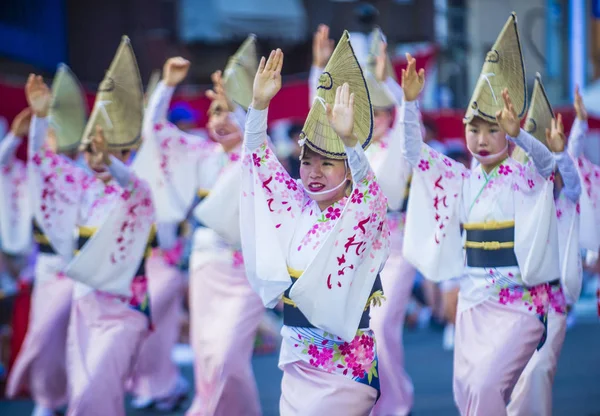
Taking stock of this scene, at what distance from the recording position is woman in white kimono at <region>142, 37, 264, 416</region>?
4715 millimetres

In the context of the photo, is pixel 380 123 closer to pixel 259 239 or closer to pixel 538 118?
pixel 538 118

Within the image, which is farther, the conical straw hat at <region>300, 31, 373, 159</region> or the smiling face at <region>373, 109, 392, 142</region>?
the smiling face at <region>373, 109, 392, 142</region>

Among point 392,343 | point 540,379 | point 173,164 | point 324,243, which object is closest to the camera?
point 324,243

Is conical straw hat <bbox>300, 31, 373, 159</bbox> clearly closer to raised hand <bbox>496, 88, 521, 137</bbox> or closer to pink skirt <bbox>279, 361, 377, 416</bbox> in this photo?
raised hand <bbox>496, 88, 521, 137</bbox>

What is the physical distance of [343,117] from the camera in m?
3.12

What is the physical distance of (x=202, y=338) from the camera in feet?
16.1

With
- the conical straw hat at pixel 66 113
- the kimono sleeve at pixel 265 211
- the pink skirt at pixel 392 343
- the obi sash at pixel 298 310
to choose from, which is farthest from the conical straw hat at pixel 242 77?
the obi sash at pixel 298 310

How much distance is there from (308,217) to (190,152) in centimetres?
238

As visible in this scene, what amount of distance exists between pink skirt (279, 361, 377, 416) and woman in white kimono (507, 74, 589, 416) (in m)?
1.24

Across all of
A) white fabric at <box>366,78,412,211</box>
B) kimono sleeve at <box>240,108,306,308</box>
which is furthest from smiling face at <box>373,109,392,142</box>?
kimono sleeve at <box>240,108,306,308</box>

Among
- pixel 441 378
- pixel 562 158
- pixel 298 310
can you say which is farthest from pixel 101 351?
pixel 441 378

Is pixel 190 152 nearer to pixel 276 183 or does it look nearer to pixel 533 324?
pixel 276 183

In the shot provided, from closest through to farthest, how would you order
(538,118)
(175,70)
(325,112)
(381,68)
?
1. (325,112)
2. (538,118)
3. (381,68)
4. (175,70)

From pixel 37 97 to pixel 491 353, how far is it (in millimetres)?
2987
